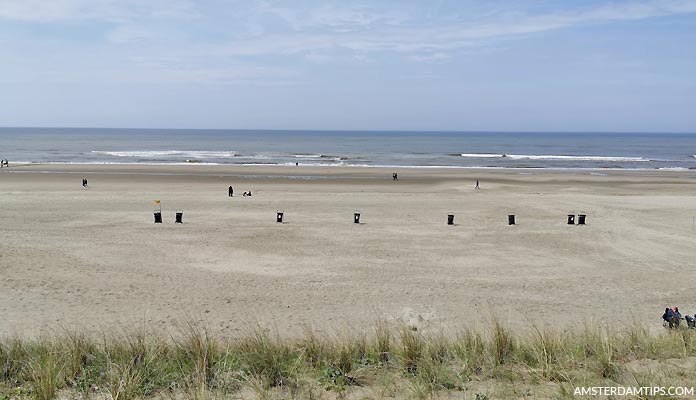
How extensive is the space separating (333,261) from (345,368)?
9.38 m

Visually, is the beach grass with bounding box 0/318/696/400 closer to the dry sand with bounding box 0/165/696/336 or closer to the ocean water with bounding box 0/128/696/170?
the dry sand with bounding box 0/165/696/336

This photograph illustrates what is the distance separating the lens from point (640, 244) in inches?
706

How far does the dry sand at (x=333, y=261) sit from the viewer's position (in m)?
11.0

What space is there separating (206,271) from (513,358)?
974 cm

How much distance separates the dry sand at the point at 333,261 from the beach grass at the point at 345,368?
9.73ft

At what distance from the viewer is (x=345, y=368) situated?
19.6ft

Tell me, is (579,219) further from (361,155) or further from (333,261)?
(361,155)

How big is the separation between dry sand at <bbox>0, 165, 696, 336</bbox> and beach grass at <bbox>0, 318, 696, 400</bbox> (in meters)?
2.96

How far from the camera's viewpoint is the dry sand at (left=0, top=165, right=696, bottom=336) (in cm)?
1096

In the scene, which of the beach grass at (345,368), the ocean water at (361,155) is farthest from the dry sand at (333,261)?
the ocean water at (361,155)

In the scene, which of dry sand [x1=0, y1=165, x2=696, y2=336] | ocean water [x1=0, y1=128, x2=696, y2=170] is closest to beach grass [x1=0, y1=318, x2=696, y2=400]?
dry sand [x1=0, y1=165, x2=696, y2=336]

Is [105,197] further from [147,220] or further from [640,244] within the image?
[640,244]

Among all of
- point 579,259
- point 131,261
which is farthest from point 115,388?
point 579,259

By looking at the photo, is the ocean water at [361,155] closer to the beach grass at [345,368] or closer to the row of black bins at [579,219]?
the row of black bins at [579,219]
